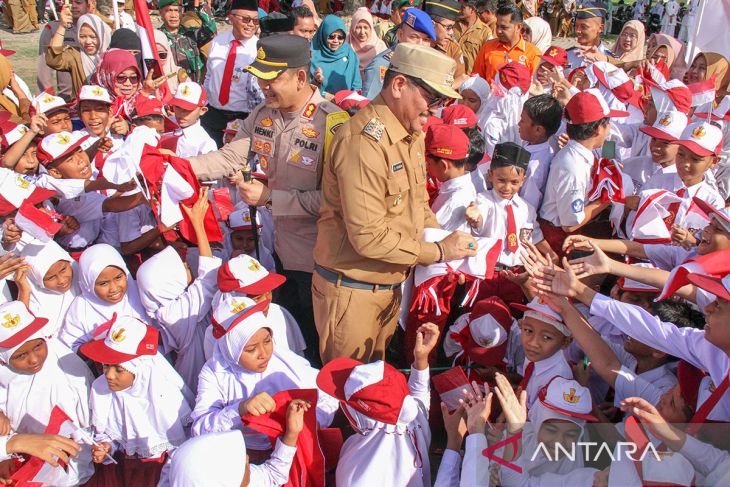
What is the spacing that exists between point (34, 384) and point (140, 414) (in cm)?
67

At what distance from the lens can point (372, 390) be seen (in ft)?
9.19

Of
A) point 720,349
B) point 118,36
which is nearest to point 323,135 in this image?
point 720,349

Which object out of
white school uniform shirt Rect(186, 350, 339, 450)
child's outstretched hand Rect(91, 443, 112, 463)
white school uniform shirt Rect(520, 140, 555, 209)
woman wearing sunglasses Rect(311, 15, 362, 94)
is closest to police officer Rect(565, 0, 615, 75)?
woman wearing sunglasses Rect(311, 15, 362, 94)

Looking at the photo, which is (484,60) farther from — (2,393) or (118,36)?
(2,393)

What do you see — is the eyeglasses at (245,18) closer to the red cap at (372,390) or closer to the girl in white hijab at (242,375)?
the girl in white hijab at (242,375)

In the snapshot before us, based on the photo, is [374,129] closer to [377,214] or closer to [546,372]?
[377,214]

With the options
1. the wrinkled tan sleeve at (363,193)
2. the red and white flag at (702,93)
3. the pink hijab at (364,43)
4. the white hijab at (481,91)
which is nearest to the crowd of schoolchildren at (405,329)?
the wrinkled tan sleeve at (363,193)

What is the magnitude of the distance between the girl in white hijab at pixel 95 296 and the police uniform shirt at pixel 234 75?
9.69ft

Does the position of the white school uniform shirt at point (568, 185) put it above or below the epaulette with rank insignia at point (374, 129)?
below

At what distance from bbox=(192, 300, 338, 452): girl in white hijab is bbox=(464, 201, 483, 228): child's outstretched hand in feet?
4.74

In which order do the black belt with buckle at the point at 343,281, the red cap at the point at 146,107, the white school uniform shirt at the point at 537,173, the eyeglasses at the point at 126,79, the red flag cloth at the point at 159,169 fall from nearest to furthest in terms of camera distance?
the black belt with buckle at the point at 343,281 < the red flag cloth at the point at 159,169 < the white school uniform shirt at the point at 537,173 < the red cap at the point at 146,107 < the eyeglasses at the point at 126,79

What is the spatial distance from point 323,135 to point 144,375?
174cm

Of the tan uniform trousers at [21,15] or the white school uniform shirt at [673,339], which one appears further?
the tan uniform trousers at [21,15]

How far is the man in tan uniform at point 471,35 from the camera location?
344 inches
